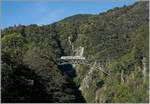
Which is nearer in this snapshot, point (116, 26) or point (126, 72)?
point (126, 72)

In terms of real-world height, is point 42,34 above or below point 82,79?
above

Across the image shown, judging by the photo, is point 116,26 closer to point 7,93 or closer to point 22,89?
point 22,89

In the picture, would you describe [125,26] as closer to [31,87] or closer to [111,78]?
[111,78]

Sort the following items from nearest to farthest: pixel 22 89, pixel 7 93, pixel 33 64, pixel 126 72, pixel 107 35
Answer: pixel 7 93
pixel 22 89
pixel 33 64
pixel 126 72
pixel 107 35

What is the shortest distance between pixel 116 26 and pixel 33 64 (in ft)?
99.1

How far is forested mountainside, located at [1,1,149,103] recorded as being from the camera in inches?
792

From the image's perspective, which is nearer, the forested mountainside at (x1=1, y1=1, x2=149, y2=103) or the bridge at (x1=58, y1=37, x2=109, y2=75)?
the forested mountainside at (x1=1, y1=1, x2=149, y2=103)

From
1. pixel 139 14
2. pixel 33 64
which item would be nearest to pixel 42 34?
pixel 139 14

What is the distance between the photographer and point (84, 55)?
4959 cm

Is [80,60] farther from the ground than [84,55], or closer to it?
closer to it

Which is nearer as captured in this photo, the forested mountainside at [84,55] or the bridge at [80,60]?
the forested mountainside at [84,55]

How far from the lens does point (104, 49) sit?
48969 millimetres

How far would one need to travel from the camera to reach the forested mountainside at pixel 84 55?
66.0ft

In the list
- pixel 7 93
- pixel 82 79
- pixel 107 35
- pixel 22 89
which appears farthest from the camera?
pixel 107 35
